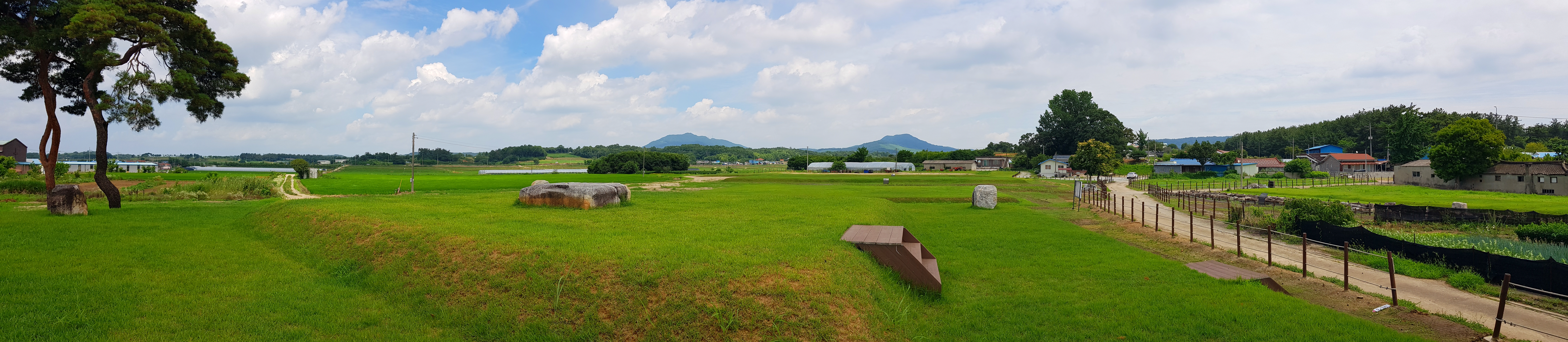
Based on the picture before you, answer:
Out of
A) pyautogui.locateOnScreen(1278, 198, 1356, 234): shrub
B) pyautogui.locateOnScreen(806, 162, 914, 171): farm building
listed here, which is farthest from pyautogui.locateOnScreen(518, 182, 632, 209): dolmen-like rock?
pyautogui.locateOnScreen(806, 162, 914, 171): farm building

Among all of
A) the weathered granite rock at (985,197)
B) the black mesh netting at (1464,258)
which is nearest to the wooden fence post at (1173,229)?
the black mesh netting at (1464,258)

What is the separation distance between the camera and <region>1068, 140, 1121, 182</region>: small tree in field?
64.6 meters

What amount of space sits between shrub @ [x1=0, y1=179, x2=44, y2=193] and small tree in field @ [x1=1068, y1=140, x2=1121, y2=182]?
7708cm

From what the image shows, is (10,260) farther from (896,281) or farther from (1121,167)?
(1121,167)

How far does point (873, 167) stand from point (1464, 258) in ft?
374

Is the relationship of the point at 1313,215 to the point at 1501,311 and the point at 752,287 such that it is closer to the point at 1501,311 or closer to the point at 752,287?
the point at 1501,311

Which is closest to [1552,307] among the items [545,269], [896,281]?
[896,281]

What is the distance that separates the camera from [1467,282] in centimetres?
1108

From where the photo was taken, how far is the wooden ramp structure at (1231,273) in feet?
33.7

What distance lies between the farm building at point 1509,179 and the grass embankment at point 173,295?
65.8 meters

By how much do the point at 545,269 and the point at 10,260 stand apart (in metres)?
9.08

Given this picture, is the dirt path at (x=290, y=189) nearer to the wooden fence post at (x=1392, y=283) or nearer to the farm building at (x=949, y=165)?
the wooden fence post at (x=1392, y=283)

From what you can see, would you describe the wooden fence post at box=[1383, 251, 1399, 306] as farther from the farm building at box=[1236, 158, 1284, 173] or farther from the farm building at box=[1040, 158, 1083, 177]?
the farm building at box=[1236, 158, 1284, 173]

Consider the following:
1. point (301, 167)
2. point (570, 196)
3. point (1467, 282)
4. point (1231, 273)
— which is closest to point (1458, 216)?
point (1467, 282)
